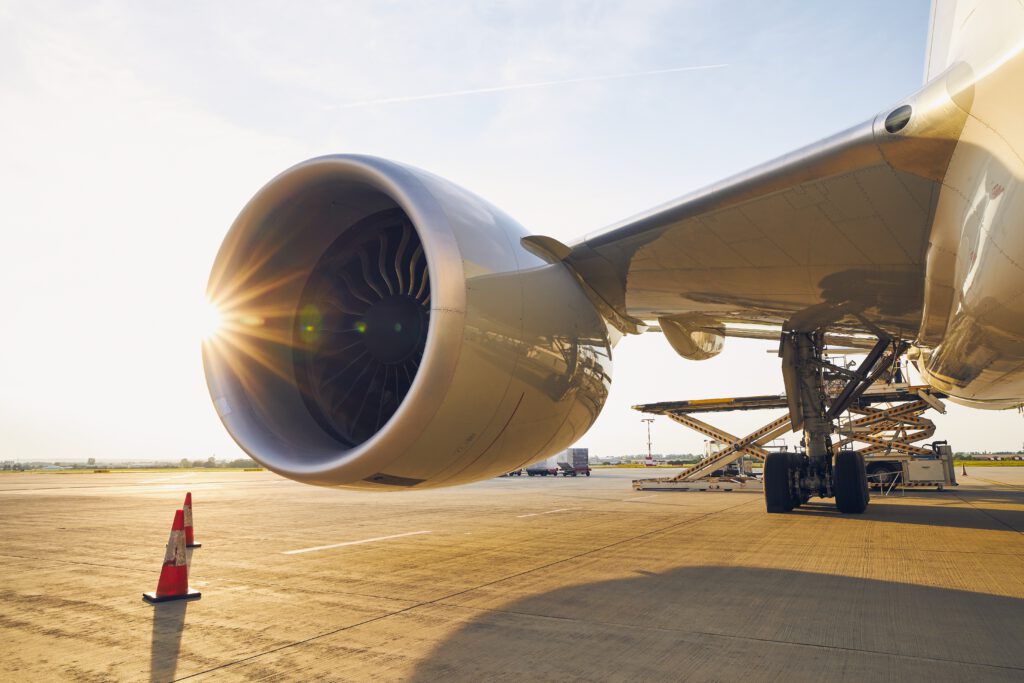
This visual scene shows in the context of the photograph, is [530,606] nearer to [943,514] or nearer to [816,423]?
[816,423]

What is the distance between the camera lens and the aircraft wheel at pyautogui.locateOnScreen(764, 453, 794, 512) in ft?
30.8

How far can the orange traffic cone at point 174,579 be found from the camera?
154 inches

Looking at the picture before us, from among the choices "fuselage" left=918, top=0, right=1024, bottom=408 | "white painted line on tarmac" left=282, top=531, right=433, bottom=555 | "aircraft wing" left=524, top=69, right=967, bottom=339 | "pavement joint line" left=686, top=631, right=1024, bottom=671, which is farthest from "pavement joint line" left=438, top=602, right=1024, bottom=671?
"white painted line on tarmac" left=282, top=531, right=433, bottom=555

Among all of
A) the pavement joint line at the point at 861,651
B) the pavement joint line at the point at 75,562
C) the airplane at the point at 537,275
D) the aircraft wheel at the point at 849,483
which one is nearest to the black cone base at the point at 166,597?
the airplane at the point at 537,275

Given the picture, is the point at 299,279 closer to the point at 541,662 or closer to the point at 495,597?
the point at 495,597

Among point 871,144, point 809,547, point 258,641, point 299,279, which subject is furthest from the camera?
point 809,547

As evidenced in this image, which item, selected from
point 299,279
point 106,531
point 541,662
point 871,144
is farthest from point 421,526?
point 871,144

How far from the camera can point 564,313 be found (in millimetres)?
4609

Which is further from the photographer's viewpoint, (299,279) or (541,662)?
(299,279)

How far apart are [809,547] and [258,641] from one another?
15.8 feet

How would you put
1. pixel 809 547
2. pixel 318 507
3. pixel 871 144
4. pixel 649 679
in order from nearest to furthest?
pixel 649 679 → pixel 871 144 → pixel 809 547 → pixel 318 507

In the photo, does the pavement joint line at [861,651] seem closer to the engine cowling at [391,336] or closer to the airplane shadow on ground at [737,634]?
the airplane shadow on ground at [737,634]

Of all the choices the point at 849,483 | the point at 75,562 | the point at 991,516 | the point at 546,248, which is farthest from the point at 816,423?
the point at 75,562

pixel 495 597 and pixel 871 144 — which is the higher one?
pixel 871 144
